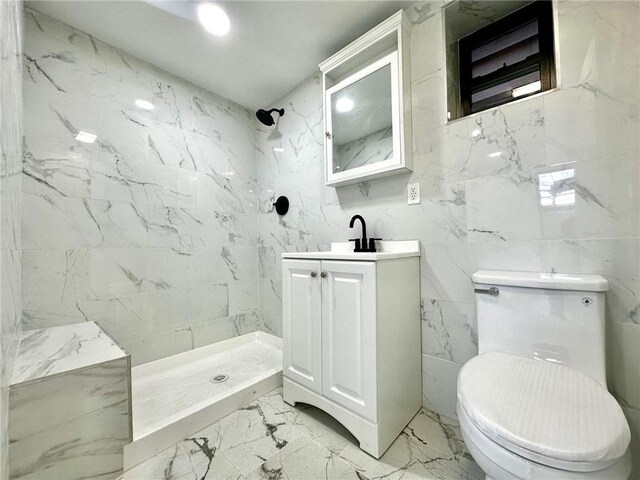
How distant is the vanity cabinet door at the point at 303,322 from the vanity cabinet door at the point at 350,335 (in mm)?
47

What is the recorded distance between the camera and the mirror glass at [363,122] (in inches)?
56.8

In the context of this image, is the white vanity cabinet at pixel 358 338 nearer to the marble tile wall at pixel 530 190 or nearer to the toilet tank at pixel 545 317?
the marble tile wall at pixel 530 190

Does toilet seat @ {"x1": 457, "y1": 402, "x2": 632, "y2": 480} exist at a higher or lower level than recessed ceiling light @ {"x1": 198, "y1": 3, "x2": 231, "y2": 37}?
lower

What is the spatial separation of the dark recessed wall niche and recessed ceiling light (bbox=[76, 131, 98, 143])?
2091 mm

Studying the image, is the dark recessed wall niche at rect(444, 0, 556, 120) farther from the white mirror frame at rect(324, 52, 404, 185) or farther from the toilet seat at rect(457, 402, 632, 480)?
the toilet seat at rect(457, 402, 632, 480)

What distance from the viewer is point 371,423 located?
1.06m

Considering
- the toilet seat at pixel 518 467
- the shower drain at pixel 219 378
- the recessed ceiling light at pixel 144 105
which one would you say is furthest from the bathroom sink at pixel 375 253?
the recessed ceiling light at pixel 144 105

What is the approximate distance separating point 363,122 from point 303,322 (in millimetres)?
1251

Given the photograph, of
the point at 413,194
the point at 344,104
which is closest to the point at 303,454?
the point at 413,194

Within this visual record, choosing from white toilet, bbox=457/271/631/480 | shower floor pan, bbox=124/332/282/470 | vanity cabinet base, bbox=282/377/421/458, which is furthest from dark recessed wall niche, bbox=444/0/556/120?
shower floor pan, bbox=124/332/282/470

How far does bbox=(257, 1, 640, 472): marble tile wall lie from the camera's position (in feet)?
3.00

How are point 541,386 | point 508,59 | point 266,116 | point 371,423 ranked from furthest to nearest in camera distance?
point 266,116 → point 508,59 → point 371,423 → point 541,386

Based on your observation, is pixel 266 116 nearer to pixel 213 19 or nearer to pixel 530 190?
pixel 213 19

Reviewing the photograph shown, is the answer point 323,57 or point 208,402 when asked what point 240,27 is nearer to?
point 323,57
